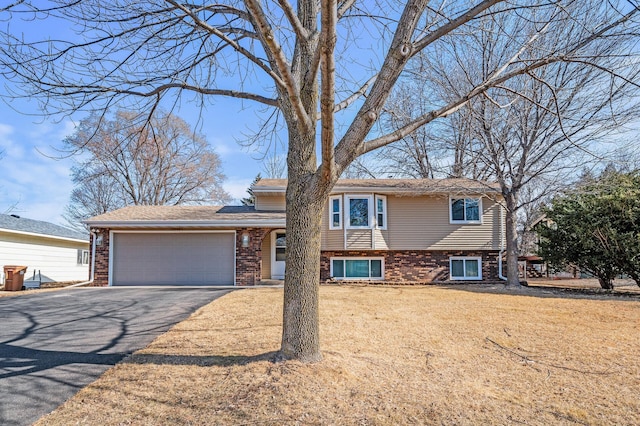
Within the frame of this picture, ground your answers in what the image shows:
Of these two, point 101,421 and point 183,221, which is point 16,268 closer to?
point 183,221

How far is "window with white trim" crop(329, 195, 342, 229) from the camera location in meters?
14.7

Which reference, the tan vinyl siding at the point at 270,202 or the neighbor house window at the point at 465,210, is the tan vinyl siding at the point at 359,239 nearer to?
the tan vinyl siding at the point at 270,202

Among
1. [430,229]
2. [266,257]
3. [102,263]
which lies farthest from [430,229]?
[102,263]

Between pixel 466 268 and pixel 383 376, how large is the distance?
12314 mm

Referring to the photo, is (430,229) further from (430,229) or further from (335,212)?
(335,212)

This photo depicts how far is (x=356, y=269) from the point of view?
49.5 feet

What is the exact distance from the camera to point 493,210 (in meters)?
15.5

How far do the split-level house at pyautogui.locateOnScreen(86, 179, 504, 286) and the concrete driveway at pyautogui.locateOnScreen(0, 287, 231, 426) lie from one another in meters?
2.85

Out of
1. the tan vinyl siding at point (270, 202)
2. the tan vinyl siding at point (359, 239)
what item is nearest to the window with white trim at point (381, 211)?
the tan vinyl siding at point (359, 239)

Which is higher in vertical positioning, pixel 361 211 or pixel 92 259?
pixel 361 211

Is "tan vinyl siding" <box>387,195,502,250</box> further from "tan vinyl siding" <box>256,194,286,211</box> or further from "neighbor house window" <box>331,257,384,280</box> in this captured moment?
"tan vinyl siding" <box>256,194,286,211</box>

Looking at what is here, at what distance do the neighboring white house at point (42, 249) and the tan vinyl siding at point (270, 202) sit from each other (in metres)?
9.21

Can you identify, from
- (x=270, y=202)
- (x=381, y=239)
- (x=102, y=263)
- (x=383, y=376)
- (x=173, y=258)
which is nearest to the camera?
(x=383, y=376)

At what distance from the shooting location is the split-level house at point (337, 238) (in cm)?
1338
